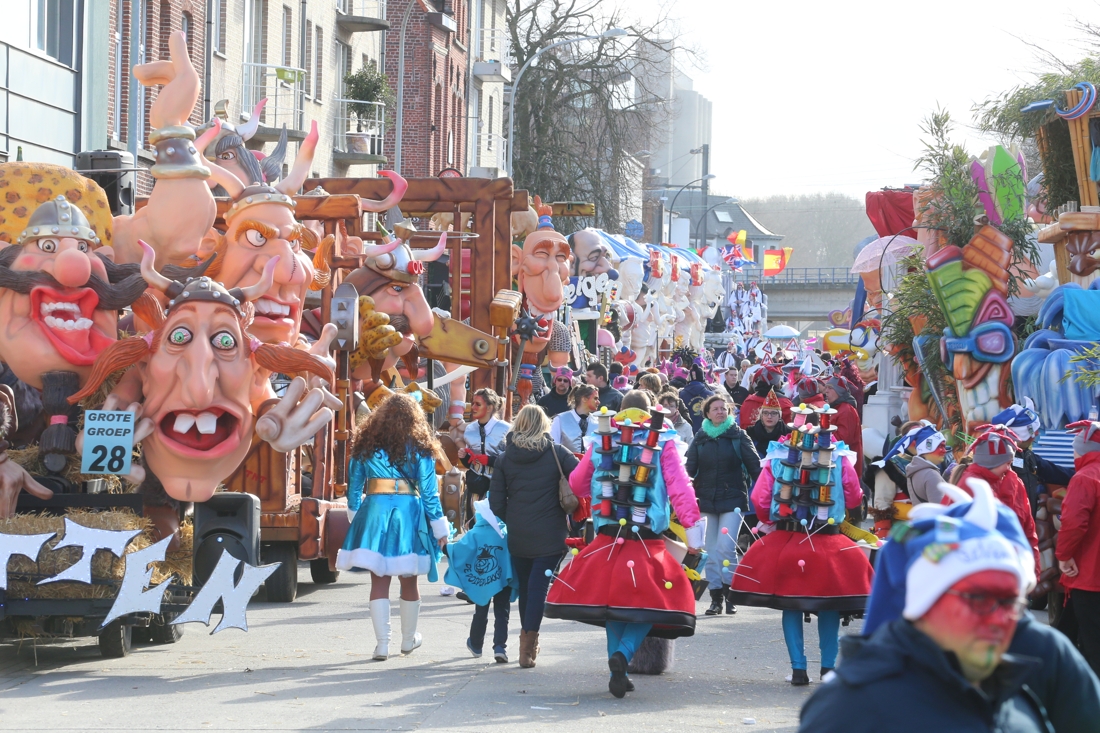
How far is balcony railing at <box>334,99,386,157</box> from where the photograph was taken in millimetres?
32781

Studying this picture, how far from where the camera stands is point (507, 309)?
55.5 ft

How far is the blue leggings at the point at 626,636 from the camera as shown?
321 inches

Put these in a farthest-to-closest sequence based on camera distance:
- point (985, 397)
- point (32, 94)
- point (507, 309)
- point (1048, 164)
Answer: point (32, 94)
point (507, 309)
point (1048, 164)
point (985, 397)

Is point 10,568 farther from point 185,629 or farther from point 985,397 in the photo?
point 985,397

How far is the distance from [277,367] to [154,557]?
168cm

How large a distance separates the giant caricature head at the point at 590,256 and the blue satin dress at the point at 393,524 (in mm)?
18408

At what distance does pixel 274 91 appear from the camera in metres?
29.0

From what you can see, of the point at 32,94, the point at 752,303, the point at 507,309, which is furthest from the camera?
the point at 752,303

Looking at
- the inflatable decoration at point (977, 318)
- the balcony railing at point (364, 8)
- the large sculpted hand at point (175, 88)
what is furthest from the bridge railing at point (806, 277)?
the large sculpted hand at point (175, 88)

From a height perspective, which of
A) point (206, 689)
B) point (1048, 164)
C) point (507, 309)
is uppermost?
point (1048, 164)

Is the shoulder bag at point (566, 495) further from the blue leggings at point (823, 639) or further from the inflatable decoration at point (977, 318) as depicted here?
the inflatable decoration at point (977, 318)

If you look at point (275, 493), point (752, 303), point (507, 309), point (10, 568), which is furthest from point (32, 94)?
point (752, 303)

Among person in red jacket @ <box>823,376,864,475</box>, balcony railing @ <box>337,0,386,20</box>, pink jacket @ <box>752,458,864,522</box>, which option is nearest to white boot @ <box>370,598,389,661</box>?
pink jacket @ <box>752,458,864,522</box>

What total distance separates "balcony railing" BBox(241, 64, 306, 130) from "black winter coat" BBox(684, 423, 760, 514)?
18.0 meters
